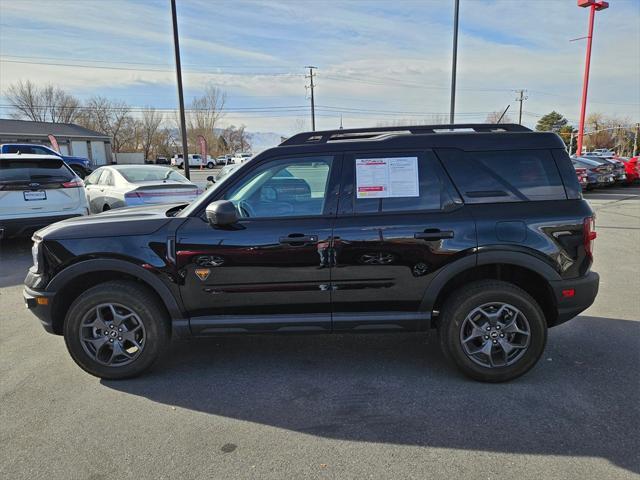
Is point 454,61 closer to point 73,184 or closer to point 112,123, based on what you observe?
point 73,184

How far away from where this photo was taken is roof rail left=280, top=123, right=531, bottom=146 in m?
3.64

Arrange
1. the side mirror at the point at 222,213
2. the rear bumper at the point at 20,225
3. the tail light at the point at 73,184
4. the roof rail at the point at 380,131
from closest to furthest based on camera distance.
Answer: the side mirror at the point at 222,213, the roof rail at the point at 380,131, the rear bumper at the point at 20,225, the tail light at the point at 73,184

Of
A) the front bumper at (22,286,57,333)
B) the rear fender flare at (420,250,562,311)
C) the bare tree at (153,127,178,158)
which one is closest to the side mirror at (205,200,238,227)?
the front bumper at (22,286,57,333)

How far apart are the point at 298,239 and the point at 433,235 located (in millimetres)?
998

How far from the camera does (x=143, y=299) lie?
3.47 meters

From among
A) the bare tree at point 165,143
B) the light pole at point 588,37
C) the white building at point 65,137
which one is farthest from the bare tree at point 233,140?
the light pole at point 588,37

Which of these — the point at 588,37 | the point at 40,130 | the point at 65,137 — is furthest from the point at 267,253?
the point at 40,130

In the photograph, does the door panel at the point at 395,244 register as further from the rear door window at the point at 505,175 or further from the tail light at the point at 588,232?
the tail light at the point at 588,232

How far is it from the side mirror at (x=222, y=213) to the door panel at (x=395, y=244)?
77cm

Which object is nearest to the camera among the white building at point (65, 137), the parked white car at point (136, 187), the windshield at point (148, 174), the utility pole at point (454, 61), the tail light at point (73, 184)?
the tail light at point (73, 184)

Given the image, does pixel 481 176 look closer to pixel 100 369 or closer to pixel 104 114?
pixel 100 369

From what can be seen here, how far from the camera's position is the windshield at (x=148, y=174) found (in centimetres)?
926

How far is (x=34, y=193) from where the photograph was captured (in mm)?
7535

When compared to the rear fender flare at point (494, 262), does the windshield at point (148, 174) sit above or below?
above
